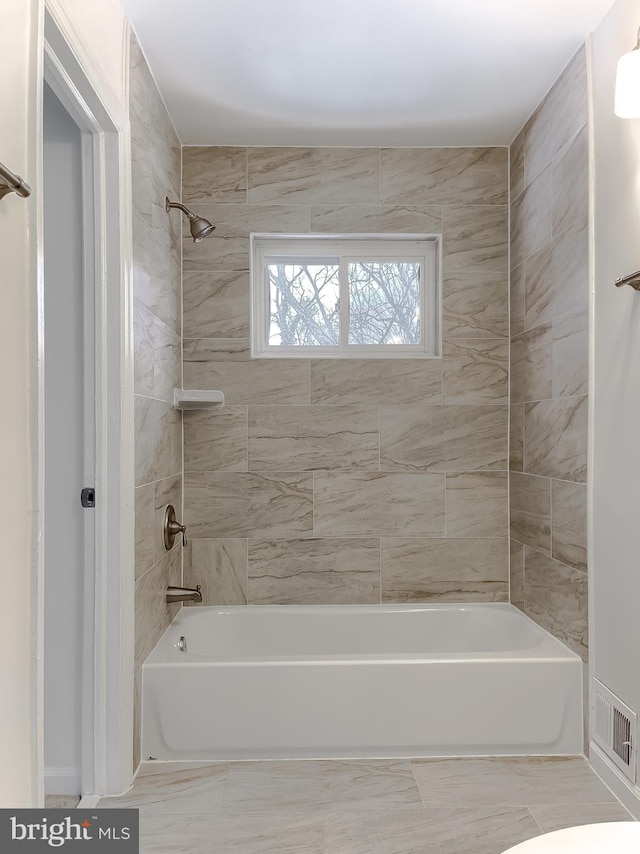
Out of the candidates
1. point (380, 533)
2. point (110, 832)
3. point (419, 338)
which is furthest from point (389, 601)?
point (110, 832)

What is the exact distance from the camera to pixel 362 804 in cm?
208

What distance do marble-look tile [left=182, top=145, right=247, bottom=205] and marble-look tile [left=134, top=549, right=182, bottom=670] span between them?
1.63 m

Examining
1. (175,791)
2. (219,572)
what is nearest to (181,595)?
(219,572)

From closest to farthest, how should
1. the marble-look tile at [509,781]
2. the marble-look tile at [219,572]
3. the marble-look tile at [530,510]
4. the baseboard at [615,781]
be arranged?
the baseboard at [615,781], the marble-look tile at [509,781], the marble-look tile at [530,510], the marble-look tile at [219,572]

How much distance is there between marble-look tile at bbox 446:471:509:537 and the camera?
320cm

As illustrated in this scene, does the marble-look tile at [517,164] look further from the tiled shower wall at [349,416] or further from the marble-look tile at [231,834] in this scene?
the marble-look tile at [231,834]

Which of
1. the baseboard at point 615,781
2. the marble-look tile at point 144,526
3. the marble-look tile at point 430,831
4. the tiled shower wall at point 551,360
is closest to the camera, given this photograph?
the marble-look tile at point 430,831

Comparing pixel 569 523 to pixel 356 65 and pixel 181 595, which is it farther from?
pixel 356 65

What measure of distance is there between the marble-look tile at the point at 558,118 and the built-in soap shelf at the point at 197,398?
5.39 feet

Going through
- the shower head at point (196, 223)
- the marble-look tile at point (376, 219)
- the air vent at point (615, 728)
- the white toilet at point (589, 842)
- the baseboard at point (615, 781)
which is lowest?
the baseboard at point (615, 781)

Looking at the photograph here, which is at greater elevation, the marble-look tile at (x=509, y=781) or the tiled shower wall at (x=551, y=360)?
the tiled shower wall at (x=551, y=360)

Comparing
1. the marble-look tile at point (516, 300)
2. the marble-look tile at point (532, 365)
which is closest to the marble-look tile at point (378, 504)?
the marble-look tile at point (532, 365)

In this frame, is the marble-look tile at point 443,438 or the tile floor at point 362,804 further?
the marble-look tile at point 443,438

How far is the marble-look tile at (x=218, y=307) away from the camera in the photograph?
316 centimetres
